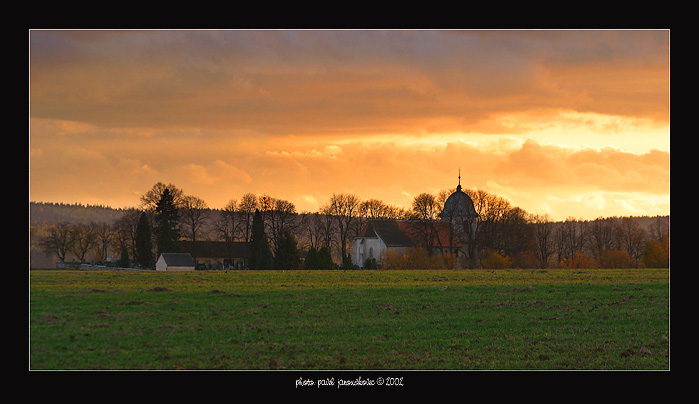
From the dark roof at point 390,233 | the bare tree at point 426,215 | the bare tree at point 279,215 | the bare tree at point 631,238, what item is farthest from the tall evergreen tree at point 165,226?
the bare tree at point 631,238

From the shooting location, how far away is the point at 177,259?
59.6 meters

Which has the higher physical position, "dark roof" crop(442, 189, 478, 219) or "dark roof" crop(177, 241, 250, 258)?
"dark roof" crop(442, 189, 478, 219)

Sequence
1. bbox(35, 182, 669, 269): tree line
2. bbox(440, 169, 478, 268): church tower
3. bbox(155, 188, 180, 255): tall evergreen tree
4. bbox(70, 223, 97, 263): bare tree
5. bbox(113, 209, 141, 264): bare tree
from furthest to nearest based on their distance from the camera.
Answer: bbox(440, 169, 478, 268): church tower → bbox(113, 209, 141, 264): bare tree → bbox(155, 188, 180, 255): tall evergreen tree → bbox(35, 182, 669, 269): tree line → bbox(70, 223, 97, 263): bare tree

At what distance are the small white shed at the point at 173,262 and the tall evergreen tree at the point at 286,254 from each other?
26.0ft

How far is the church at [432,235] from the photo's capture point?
3319 inches

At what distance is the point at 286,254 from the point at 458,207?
3852 cm

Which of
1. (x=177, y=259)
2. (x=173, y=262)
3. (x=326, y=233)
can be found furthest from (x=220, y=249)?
(x=173, y=262)

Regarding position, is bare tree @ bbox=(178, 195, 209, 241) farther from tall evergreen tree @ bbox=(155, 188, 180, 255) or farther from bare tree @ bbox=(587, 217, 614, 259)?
bare tree @ bbox=(587, 217, 614, 259)

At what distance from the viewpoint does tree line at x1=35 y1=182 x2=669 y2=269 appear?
198 ft

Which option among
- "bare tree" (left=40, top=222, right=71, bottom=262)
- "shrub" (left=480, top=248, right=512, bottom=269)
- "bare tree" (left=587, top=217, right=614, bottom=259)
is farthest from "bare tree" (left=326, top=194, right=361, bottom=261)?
"bare tree" (left=40, top=222, right=71, bottom=262)

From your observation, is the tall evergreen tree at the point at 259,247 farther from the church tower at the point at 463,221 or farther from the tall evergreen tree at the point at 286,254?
the church tower at the point at 463,221

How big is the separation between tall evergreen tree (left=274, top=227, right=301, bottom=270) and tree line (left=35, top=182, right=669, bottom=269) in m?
0.09
